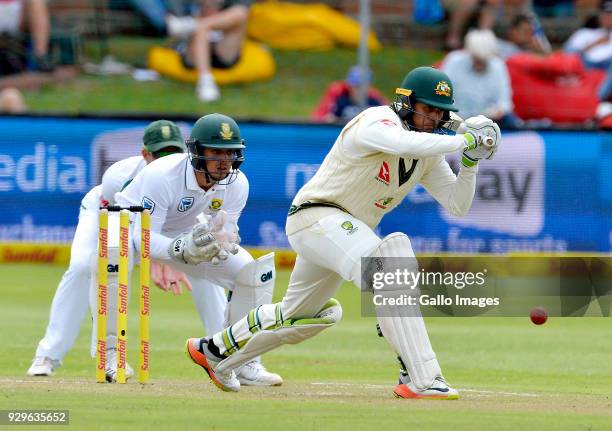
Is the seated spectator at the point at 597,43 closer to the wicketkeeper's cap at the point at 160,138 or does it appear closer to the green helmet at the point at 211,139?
the wicketkeeper's cap at the point at 160,138

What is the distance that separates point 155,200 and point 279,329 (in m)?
1.28

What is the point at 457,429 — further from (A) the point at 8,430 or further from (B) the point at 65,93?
(B) the point at 65,93

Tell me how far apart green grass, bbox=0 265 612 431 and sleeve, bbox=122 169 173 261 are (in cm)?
84

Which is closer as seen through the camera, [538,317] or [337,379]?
[538,317]

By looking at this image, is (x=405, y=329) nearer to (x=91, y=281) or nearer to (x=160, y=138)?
(x=91, y=281)

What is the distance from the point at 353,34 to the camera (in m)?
21.8

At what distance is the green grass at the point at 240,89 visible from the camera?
2014 cm

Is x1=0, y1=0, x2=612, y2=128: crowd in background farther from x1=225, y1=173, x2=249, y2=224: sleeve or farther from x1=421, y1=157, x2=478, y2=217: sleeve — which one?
x1=421, y1=157, x2=478, y2=217: sleeve

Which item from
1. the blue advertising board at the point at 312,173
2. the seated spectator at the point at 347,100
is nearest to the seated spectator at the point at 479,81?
the seated spectator at the point at 347,100

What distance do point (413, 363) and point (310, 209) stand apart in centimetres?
109

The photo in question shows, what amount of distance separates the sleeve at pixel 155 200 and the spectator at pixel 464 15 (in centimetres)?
1189

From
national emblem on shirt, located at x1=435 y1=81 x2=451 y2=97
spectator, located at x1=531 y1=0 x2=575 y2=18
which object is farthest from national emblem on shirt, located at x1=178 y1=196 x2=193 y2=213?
spectator, located at x1=531 y1=0 x2=575 y2=18

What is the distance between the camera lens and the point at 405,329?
8188 millimetres

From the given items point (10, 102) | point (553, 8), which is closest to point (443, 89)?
point (10, 102)
